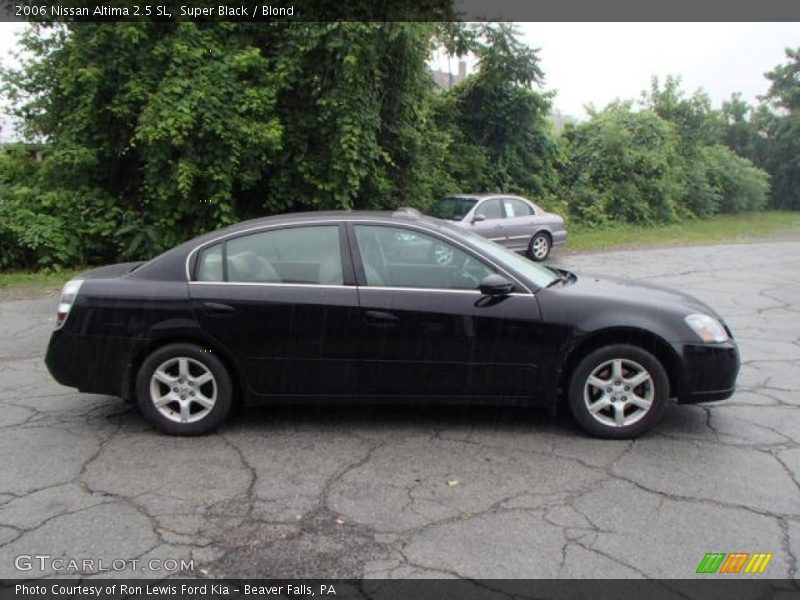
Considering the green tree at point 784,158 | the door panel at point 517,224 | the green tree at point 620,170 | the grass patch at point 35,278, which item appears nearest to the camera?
the grass patch at point 35,278

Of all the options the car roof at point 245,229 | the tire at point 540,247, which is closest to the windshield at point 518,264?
the car roof at point 245,229

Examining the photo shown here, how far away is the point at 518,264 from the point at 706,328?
51.1 inches

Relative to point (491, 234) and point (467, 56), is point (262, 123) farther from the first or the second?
point (467, 56)

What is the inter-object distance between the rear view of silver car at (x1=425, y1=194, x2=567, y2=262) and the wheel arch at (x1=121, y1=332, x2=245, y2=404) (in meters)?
9.27

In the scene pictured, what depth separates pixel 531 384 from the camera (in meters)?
4.60

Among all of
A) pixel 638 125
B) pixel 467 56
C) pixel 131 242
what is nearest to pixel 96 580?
pixel 131 242

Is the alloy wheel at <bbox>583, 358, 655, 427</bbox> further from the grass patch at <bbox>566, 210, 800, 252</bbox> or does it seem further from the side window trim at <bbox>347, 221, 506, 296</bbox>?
the grass patch at <bbox>566, 210, 800, 252</bbox>

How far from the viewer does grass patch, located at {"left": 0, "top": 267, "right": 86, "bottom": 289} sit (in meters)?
11.4

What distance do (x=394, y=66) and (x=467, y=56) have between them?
266 inches

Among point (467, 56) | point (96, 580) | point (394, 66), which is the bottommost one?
point (96, 580)

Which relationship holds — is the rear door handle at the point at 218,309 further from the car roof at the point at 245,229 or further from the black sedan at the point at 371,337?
the car roof at the point at 245,229

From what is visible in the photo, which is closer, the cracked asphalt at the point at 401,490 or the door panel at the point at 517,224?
the cracked asphalt at the point at 401,490

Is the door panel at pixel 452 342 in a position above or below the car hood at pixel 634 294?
below

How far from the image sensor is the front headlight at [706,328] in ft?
15.0
